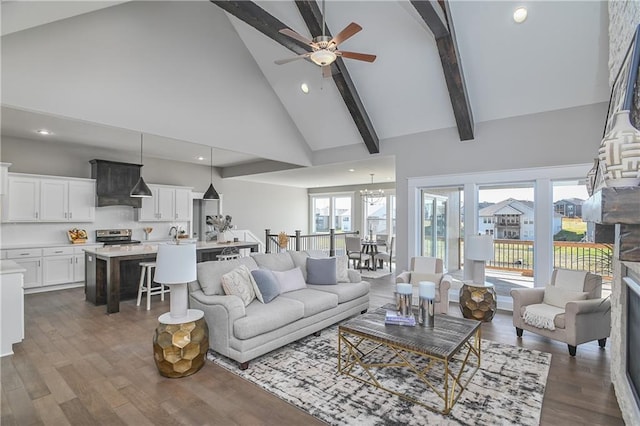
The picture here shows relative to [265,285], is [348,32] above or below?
above

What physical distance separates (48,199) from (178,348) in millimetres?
5736

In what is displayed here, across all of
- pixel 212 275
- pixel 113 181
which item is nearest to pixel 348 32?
pixel 212 275

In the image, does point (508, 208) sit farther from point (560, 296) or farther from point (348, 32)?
point (348, 32)

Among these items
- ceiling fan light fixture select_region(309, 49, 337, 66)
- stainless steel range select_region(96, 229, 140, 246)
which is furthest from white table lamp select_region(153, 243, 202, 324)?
stainless steel range select_region(96, 229, 140, 246)

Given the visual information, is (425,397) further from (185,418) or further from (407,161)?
(407,161)

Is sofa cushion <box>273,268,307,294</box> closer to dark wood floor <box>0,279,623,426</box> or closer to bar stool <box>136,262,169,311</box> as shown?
dark wood floor <box>0,279,623,426</box>

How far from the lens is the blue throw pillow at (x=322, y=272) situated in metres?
4.57

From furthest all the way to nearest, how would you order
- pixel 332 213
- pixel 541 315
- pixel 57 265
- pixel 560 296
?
pixel 332 213, pixel 57 265, pixel 560 296, pixel 541 315

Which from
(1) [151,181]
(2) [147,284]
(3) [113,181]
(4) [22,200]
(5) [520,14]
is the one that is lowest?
(2) [147,284]

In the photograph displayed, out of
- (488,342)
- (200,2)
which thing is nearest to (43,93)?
(200,2)

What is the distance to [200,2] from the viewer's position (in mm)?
5133

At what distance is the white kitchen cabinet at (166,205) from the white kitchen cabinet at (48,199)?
1.13 metres

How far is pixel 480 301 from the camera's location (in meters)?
4.44

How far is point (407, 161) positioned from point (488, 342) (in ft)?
11.8
